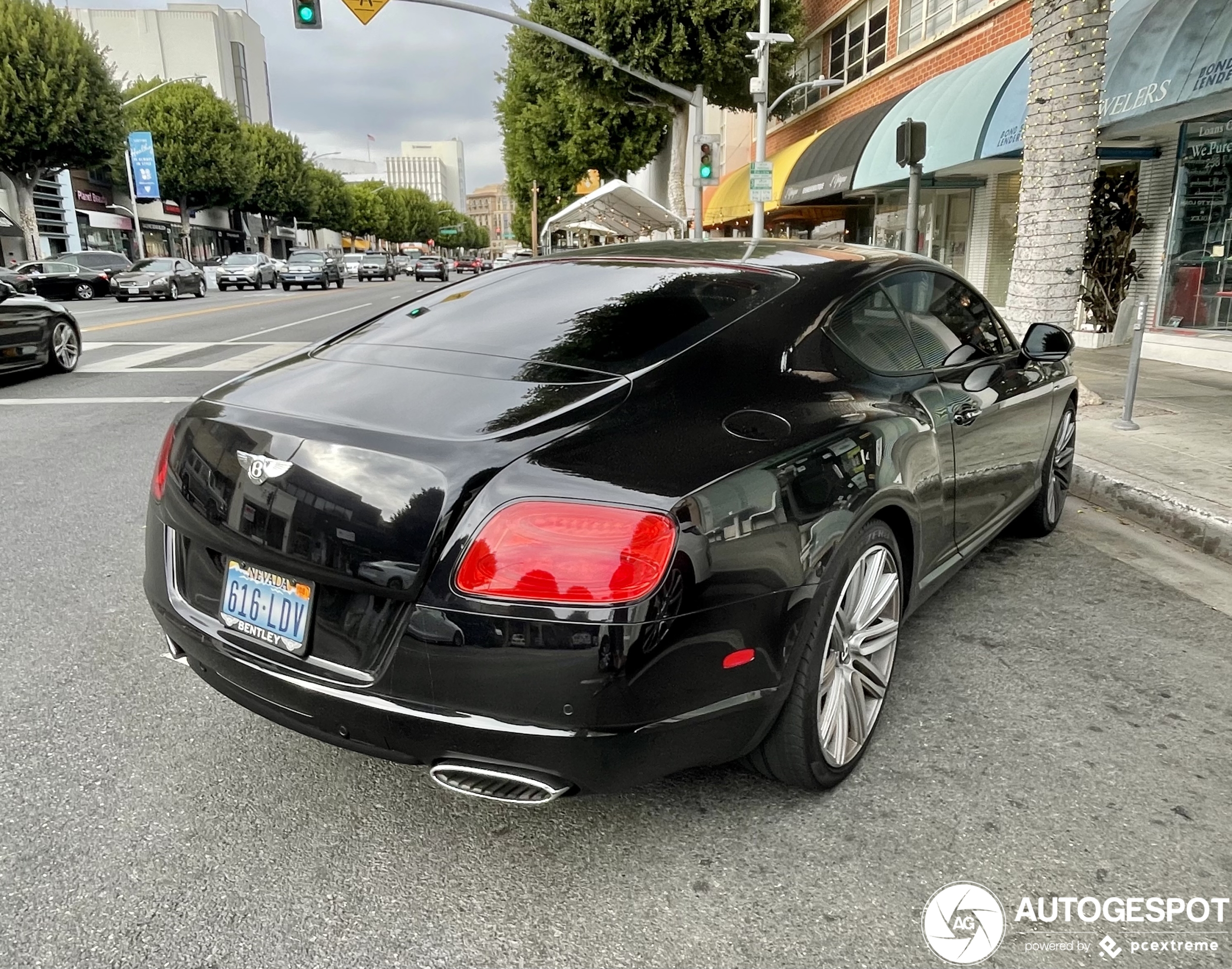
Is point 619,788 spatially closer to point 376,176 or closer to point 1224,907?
point 1224,907

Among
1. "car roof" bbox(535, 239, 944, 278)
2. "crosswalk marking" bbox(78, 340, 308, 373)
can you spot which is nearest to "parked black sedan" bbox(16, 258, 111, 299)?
"crosswalk marking" bbox(78, 340, 308, 373)

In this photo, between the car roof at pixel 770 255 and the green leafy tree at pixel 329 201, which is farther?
the green leafy tree at pixel 329 201

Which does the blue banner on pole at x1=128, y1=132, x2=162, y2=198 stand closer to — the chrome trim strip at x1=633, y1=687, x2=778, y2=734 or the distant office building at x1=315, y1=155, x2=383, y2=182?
the chrome trim strip at x1=633, y1=687, x2=778, y2=734

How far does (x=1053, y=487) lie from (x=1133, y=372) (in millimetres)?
2639

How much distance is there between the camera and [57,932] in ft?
6.57

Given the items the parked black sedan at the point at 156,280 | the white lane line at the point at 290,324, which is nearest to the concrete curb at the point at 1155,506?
the white lane line at the point at 290,324

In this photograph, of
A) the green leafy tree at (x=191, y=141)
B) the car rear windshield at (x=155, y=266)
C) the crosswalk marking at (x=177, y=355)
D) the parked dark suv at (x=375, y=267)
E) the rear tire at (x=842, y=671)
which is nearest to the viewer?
the rear tire at (x=842, y=671)

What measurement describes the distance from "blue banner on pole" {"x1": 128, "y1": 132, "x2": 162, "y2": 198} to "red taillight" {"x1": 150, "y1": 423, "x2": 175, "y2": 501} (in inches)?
1953

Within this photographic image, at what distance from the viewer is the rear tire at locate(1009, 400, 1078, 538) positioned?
178 inches

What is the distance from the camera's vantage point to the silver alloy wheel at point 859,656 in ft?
8.07

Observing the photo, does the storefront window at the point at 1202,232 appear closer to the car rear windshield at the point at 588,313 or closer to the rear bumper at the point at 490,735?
the car rear windshield at the point at 588,313

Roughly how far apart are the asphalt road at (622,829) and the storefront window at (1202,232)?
9.39 m

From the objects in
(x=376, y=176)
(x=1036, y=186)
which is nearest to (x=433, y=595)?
(x=1036, y=186)

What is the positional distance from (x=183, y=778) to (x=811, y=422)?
2017mm
